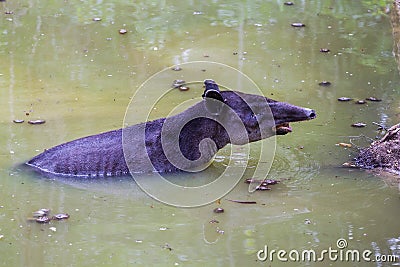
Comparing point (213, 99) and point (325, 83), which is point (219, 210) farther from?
point (325, 83)

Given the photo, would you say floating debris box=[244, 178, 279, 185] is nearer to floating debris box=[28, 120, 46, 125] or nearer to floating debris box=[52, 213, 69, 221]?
floating debris box=[52, 213, 69, 221]

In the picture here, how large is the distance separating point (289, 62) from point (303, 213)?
457 cm

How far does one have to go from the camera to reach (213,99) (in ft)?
23.0

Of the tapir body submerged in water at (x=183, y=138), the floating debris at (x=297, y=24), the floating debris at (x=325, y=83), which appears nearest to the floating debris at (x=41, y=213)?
the tapir body submerged in water at (x=183, y=138)

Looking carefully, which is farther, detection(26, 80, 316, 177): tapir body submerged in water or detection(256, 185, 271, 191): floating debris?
detection(26, 80, 316, 177): tapir body submerged in water

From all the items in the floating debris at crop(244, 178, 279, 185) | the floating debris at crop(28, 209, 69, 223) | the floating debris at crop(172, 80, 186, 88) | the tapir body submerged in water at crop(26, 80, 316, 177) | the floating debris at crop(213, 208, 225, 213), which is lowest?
the floating debris at crop(172, 80, 186, 88)

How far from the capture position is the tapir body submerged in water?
7.10 meters

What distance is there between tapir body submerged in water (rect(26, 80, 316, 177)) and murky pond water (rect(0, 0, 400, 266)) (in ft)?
0.71

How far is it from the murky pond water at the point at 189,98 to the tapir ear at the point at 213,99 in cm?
64

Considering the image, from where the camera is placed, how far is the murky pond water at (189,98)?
5.88 m

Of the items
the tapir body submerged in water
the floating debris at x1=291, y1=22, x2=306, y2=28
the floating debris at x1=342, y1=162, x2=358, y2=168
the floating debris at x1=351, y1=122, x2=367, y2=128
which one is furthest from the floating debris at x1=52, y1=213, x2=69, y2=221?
the floating debris at x1=291, y1=22, x2=306, y2=28

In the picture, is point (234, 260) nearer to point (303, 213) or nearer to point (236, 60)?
point (303, 213)

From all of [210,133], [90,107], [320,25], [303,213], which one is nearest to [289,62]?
[320,25]

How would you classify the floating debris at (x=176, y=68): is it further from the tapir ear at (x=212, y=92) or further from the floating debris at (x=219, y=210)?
the floating debris at (x=219, y=210)
